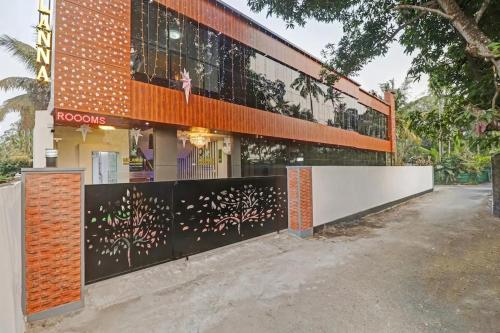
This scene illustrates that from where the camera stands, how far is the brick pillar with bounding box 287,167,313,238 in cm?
780

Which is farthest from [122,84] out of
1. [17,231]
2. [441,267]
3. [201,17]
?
[441,267]

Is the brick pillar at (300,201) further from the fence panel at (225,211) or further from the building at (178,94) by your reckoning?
the building at (178,94)

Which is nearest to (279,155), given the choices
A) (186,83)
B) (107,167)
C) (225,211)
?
(186,83)

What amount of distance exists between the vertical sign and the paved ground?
754 cm

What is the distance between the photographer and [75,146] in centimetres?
1106

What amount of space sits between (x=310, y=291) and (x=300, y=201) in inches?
147

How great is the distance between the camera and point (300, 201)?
25.6 feet

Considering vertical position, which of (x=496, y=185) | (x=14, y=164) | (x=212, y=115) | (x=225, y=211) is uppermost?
(x=212, y=115)

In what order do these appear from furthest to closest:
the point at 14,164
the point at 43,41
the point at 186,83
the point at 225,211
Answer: the point at 14,164 → the point at 186,83 → the point at 43,41 → the point at 225,211

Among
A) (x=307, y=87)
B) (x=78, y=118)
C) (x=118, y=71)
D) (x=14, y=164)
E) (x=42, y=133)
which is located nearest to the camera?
(x=78, y=118)

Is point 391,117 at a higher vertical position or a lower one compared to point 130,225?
higher

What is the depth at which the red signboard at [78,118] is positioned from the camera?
22.9ft

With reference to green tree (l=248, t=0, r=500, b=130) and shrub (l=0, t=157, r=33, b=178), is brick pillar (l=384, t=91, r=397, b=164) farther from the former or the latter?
shrub (l=0, t=157, r=33, b=178)

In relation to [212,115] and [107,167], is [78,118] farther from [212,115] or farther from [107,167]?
[107,167]
